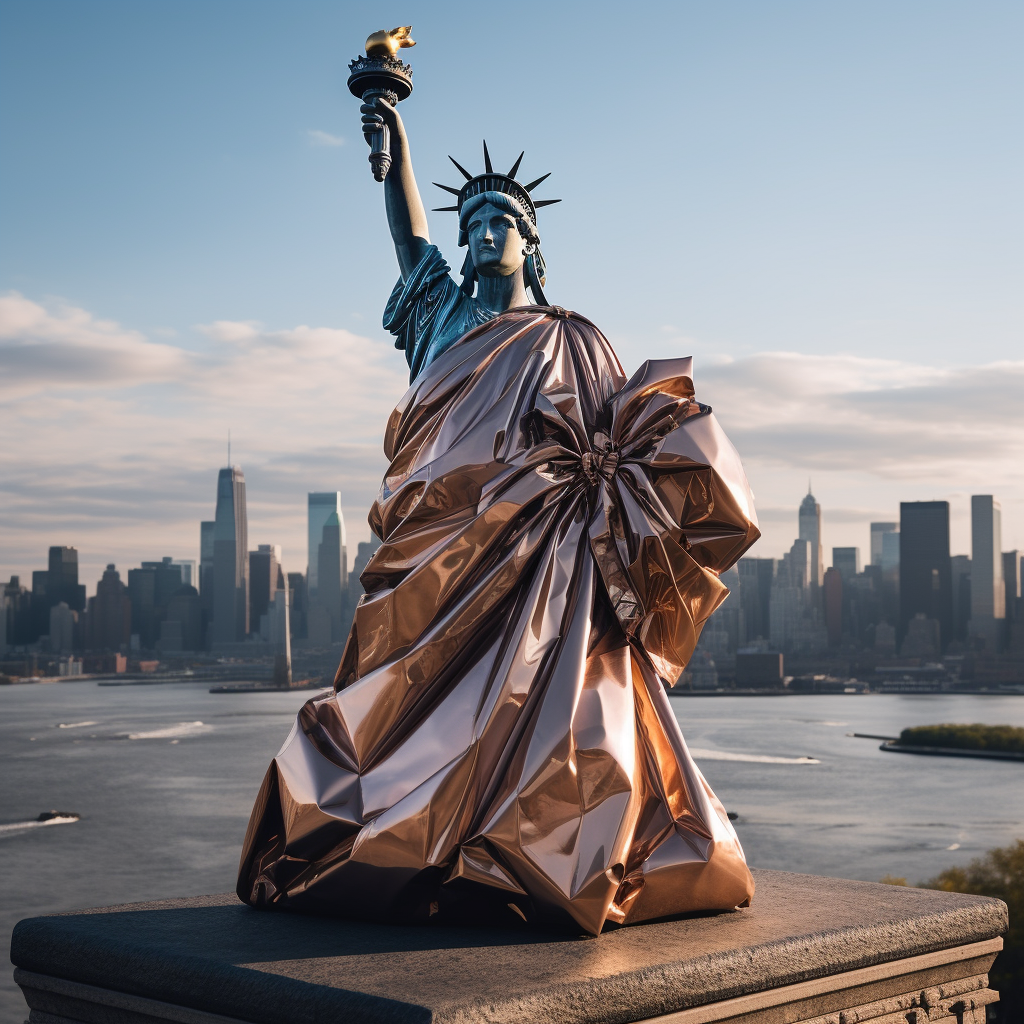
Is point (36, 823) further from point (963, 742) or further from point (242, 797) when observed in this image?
point (963, 742)

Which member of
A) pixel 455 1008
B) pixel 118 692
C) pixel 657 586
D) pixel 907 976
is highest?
pixel 657 586

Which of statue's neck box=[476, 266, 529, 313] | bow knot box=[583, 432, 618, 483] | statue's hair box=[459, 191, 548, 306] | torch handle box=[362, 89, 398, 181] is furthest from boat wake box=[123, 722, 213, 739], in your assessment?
bow knot box=[583, 432, 618, 483]

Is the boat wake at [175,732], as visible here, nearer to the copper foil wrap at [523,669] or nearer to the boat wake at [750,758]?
the boat wake at [750,758]

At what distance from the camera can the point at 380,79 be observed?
17.5 feet

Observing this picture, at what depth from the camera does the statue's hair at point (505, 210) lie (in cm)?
491

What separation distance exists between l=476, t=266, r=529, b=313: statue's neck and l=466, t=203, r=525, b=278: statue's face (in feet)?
0.20

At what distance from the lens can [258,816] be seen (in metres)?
3.89

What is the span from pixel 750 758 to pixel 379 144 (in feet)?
205

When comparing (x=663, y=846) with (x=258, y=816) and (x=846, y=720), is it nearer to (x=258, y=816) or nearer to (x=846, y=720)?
(x=258, y=816)

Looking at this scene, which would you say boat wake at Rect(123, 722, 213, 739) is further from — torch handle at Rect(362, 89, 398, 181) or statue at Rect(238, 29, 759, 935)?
statue at Rect(238, 29, 759, 935)

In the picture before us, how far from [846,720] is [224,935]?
91.5 metres

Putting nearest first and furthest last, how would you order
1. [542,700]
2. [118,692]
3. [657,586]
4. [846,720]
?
1. [542,700]
2. [657,586]
3. [846,720]
4. [118,692]

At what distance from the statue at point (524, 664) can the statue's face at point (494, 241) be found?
56 cm

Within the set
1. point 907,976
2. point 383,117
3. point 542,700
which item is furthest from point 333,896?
point 383,117
